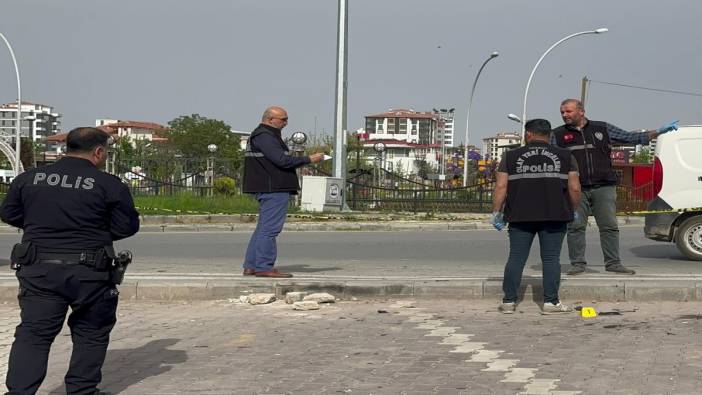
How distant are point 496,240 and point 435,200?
35.7ft

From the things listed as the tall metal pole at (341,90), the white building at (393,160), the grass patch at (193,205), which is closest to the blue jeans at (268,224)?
→ the grass patch at (193,205)

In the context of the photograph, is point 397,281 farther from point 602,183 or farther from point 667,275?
point 667,275

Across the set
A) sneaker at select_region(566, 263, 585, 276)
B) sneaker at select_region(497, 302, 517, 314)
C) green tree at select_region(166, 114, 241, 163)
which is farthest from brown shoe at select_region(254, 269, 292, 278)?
green tree at select_region(166, 114, 241, 163)

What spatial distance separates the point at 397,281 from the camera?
8.90m

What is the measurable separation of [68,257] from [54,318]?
0.31 meters

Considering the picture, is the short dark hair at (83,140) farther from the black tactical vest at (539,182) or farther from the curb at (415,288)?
the curb at (415,288)

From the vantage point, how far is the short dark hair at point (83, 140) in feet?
16.3

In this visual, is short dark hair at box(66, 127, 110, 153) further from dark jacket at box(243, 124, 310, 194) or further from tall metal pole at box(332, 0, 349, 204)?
tall metal pole at box(332, 0, 349, 204)

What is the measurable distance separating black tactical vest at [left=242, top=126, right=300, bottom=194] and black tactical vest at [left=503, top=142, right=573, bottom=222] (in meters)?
2.27

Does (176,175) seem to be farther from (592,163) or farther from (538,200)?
(538,200)

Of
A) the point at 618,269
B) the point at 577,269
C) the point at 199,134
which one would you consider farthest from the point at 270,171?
the point at 199,134

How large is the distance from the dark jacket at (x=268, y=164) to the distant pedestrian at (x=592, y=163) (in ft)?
8.15

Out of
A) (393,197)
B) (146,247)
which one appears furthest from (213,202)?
(146,247)

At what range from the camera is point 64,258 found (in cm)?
476
